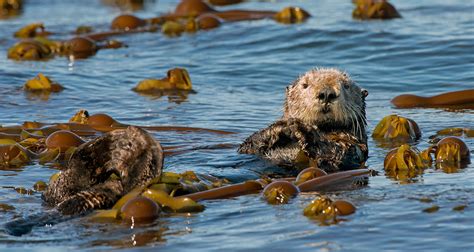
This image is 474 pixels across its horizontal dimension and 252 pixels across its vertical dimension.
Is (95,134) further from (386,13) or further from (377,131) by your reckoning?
(386,13)

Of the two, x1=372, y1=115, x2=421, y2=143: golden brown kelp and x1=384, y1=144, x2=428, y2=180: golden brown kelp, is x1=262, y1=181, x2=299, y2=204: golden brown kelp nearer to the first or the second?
x1=384, y1=144, x2=428, y2=180: golden brown kelp

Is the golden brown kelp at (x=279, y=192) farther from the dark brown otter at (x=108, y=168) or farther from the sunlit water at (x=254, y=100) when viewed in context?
the dark brown otter at (x=108, y=168)

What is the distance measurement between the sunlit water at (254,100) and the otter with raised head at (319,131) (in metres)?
0.18

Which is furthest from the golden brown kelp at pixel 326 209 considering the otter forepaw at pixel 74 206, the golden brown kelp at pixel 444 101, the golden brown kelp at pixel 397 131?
the golden brown kelp at pixel 444 101

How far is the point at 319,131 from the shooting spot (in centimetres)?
681

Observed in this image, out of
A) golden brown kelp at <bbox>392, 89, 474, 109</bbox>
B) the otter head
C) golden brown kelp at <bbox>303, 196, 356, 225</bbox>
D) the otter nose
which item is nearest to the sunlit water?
golden brown kelp at <bbox>303, 196, 356, 225</bbox>

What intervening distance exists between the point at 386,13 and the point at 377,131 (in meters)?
5.58

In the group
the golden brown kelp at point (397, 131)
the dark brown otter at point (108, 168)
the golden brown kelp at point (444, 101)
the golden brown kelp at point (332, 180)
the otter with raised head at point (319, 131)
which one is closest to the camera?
the dark brown otter at point (108, 168)

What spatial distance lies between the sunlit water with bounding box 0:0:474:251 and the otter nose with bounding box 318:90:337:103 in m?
0.62

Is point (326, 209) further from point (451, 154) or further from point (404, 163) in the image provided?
point (451, 154)

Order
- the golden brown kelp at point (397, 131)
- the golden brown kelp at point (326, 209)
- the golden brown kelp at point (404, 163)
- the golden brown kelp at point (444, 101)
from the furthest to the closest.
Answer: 1. the golden brown kelp at point (444, 101)
2. the golden brown kelp at point (397, 131)
3. the golden brown kelp at point (404, 163)
4. the golden brown kelp at point (326, 209)

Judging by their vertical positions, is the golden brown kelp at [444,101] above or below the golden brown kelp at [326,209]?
above

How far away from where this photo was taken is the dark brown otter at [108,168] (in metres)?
5.36

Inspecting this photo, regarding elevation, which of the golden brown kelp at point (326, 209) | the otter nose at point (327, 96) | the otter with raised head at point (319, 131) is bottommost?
the golden brown kelp at point (326, 209)
